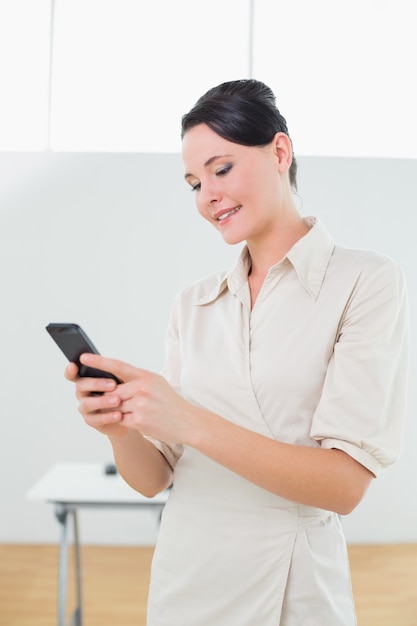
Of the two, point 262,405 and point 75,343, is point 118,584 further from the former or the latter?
point 75,343

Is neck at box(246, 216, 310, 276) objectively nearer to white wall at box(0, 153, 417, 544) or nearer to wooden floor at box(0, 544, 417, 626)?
wooden floor at box(0, 544, 417, 626)

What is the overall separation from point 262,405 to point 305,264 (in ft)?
0.84

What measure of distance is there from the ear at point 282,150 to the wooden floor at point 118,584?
2650mm

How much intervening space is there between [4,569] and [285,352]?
3.43 metres

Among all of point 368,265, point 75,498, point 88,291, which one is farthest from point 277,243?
point 88,291

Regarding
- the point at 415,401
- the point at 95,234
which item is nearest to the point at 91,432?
the point at 95,234

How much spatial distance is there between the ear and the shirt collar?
0.39ft

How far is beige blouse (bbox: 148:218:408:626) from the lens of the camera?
3.48 ft

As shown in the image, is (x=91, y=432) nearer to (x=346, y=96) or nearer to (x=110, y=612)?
(x=110, y=612)

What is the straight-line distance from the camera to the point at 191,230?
4.62 metres

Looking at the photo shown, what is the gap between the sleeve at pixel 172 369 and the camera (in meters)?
1.29

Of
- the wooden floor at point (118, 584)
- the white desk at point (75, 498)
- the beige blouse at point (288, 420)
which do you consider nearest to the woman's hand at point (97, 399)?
the beige blouse at point (288, 420)

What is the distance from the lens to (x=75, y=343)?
1020 mm

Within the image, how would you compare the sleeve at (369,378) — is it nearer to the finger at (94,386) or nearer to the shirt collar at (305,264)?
the shirt collar at (305,264)
